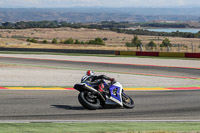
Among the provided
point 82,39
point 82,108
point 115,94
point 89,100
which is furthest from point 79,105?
point 82,39

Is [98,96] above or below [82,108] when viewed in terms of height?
above

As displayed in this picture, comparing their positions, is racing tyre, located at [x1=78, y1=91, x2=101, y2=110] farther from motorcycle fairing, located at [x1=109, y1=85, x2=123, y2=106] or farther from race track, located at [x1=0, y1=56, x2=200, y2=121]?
motorcycle fairing, located at [x1=109, y1=85, x2=123, y2=106]

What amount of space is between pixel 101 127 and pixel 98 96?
9.01 ft

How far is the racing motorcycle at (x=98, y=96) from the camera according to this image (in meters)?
11.5

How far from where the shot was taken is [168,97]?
578 inches

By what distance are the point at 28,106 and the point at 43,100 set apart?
1.34 meters

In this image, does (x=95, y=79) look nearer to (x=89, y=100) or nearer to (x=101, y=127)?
(x=89, y=100)

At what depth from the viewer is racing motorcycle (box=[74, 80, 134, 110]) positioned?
452 inches

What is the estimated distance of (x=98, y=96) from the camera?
11742mm

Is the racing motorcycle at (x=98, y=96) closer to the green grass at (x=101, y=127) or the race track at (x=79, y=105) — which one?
the race track at (x=79, y=105)

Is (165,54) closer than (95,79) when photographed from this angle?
No

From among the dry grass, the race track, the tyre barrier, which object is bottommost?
the dry grass

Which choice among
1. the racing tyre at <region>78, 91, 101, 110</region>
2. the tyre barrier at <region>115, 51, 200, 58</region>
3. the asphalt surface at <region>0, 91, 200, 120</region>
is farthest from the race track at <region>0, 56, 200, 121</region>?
the tyre barrier at <region>115, 51, 200, 58</region>

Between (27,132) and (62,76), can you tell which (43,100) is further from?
(62,76)
